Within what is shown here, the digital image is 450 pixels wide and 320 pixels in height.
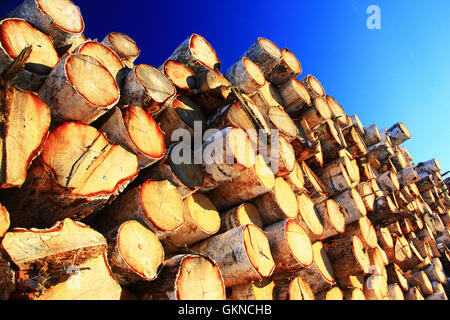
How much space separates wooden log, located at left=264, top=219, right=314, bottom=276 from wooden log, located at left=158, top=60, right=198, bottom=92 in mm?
1537

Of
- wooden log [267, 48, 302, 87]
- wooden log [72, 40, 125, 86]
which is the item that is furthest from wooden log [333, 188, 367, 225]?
wooden log [72, 40, 125, 86]

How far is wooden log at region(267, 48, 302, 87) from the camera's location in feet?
12.8

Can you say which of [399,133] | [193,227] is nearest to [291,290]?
[193,227]

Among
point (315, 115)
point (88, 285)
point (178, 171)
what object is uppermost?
point (315, 115)

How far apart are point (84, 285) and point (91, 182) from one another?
506 millimetres

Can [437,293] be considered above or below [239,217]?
below

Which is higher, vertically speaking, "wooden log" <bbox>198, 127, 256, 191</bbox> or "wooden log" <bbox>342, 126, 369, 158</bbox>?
"wooden log" <bbox>342, 126, 369, 158</bbox>

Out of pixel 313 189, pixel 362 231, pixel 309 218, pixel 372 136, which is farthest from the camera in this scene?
pixel 372 136

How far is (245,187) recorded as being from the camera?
250cm

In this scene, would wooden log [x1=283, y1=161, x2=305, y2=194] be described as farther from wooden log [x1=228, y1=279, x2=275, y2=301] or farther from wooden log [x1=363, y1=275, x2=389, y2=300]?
wooden log [x1=363, y1=275, x2=389, y2=300]

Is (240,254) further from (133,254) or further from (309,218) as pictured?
(309,218)

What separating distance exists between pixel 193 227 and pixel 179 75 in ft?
4.77

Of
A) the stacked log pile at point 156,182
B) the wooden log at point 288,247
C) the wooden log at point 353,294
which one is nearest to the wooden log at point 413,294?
the stacked log pile at point 156,182
